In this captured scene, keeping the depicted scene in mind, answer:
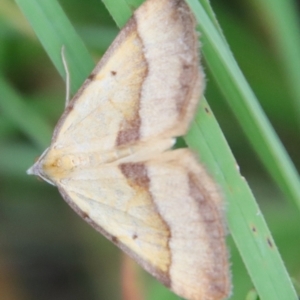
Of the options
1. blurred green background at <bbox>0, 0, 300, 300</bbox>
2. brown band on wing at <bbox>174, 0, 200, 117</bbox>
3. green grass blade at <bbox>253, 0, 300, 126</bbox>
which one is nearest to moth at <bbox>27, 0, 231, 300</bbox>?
brown band on wing at <bbox>174, 0, 200, 117</bbox>

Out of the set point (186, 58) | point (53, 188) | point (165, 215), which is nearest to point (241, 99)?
point (186, 58)

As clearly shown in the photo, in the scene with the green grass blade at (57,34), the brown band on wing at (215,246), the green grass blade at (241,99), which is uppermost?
the green grass blade at (57,34)

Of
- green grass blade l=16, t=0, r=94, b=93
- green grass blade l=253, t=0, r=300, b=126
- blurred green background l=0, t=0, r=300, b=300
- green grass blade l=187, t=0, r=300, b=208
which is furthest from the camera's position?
blurred green background l=0, t=0, r=300, b=300

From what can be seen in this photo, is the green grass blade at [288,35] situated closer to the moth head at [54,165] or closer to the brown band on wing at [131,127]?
the brown band on wing at [131,127]

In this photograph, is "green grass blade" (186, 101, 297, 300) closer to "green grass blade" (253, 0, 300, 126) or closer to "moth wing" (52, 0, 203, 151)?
"moth wing" (52, 0, 203, 151)

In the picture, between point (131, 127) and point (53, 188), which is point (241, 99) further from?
point (53, 188)

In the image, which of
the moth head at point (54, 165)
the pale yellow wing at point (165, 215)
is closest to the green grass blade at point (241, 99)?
the pale yellow wing at point (165, 215)
